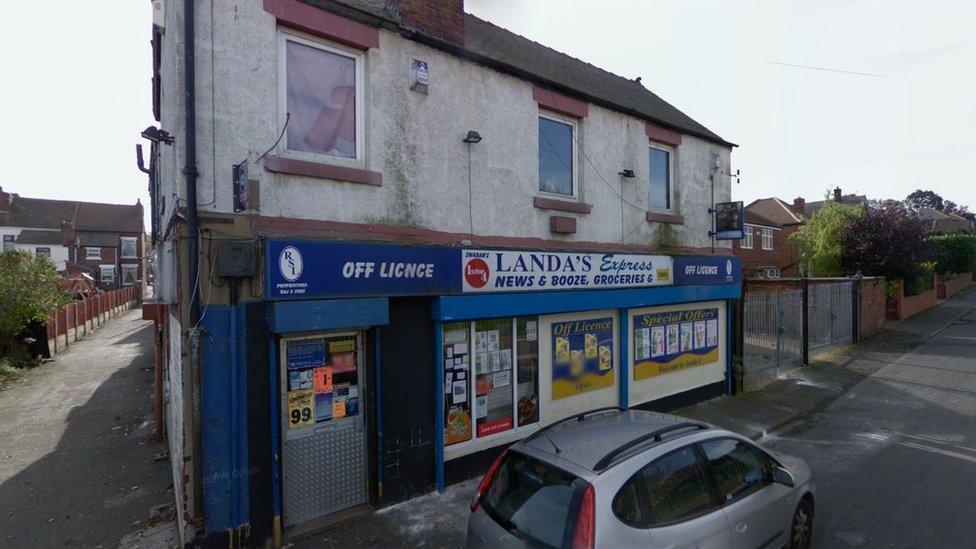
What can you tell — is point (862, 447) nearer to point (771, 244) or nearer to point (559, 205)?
point (559, 205)

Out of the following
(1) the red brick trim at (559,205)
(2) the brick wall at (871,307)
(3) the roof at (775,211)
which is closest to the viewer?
(1) the red brick trim at (559,205)

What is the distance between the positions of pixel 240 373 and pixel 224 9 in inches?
142

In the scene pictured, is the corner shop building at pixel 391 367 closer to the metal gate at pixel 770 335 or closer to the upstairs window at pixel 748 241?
the metal gate at pixel 770 335

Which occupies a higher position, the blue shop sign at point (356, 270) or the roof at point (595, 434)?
the blue shop sign at point (356, 270)

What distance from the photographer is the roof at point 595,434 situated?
372 centimetres

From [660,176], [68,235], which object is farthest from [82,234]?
[660,176]

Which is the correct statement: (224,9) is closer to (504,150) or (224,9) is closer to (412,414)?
(504,150)

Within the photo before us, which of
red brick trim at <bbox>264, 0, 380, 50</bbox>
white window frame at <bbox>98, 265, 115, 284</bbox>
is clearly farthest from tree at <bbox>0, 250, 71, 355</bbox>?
white window frame at <bbox>98, 265, 115, 284</bbox>

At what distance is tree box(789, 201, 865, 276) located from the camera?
21.4 meters

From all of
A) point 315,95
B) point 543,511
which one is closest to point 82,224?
point 315,95

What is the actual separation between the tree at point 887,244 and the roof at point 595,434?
827 inches

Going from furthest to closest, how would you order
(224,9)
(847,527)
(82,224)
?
1. (82,224)
2. (847,527)
3. (224,9)

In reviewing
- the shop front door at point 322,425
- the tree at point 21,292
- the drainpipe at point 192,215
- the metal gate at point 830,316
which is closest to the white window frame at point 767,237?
the metal gate at point 830,316

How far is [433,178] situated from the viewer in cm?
633
